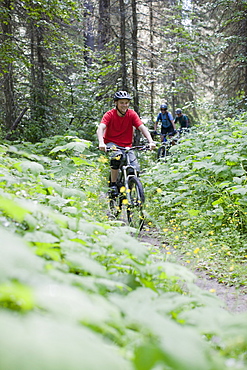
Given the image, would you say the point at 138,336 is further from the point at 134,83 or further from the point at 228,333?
the point at 134,83

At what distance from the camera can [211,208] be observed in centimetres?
617

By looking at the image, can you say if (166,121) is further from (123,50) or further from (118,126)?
(118,126)

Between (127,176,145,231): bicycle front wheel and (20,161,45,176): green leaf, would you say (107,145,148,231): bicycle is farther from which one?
(20,161,45,176): green leaf

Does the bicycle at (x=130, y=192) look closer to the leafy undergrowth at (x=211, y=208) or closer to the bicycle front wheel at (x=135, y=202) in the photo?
the bicycle front wheel at (x=135, y=202)

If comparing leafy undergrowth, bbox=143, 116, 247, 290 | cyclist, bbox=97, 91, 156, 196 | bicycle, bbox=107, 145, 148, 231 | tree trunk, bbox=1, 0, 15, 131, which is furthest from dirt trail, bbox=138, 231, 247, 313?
tree trunk, bbox=1, 0, 15, 131

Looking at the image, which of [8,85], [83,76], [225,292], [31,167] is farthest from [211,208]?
[83,76]

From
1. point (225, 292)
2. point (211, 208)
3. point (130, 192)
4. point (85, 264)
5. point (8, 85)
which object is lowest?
point (225, 292)

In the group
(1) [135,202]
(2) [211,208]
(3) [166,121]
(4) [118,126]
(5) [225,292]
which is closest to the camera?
(5) [225,292]

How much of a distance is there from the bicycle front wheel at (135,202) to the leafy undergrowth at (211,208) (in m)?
0.31

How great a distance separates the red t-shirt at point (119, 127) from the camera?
254 inches

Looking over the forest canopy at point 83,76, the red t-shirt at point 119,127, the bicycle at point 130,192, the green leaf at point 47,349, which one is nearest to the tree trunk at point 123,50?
the forest canopy at point 83,76

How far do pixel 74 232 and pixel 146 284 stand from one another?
2.84ft

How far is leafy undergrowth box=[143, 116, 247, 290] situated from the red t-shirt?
49.7 inches

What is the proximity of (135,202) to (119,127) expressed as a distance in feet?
5.46
